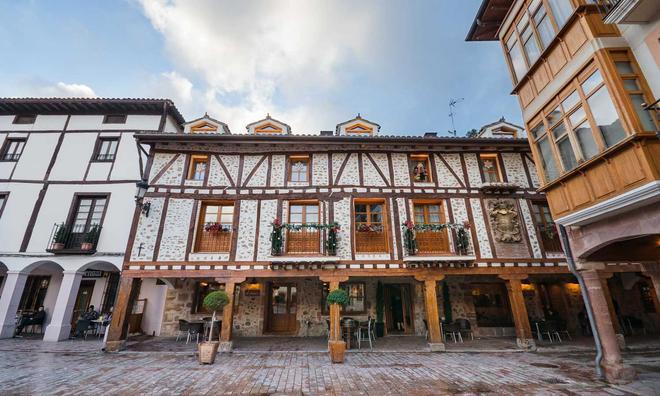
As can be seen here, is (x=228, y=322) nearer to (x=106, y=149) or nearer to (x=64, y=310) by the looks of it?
(x=64, y=310)

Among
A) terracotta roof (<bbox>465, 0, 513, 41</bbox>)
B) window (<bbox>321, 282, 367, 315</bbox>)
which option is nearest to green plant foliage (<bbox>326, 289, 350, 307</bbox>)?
window (<bbox>321, 282, 367, 315</bbox>)

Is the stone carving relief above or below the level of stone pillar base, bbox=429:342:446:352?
above

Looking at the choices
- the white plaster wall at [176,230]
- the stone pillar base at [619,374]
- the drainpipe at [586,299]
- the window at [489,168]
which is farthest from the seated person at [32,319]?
the window at [489,168]

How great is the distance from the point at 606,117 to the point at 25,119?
21.3 meters

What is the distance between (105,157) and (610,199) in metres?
16.9

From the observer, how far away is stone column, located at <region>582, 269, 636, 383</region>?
18.3 ft

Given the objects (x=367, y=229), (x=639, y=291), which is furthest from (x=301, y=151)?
(x=639, y=291)

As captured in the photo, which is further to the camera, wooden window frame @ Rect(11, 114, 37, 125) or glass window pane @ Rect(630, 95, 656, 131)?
wooden window frame @ Rect(11, 114, 37, 125)

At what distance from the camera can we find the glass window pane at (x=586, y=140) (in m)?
5.22

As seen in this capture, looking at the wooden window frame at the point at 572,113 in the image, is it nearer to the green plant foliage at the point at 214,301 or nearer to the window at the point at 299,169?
the window at the point at 299,169

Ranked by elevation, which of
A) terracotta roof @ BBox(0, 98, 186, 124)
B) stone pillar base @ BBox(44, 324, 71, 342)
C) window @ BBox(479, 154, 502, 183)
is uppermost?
terracotta roof @ BBox(0, 98, 186, 124)

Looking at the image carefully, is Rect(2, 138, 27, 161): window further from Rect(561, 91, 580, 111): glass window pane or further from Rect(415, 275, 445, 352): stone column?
Rect(561, 91, 580, 111): glass window pane

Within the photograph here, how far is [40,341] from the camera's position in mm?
9570

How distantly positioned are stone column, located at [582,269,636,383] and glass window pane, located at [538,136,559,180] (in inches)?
92.5
